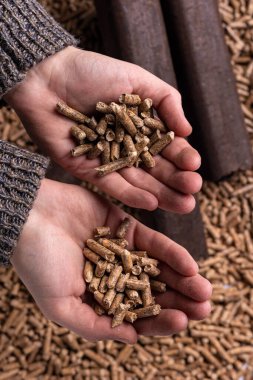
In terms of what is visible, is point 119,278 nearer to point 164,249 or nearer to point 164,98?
point 164,249

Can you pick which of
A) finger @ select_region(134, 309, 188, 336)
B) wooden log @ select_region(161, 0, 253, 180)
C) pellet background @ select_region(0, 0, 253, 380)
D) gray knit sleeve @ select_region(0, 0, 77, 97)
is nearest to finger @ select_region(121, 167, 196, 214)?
finger @ select_region(134, 309, 188, 336)

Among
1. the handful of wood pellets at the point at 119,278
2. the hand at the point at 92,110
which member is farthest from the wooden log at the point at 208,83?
the handful of wood pellets at the point at 119,278

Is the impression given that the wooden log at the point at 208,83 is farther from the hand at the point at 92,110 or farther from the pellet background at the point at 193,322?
the hand at the point at 92,110

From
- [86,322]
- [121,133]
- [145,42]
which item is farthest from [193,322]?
[145,42]

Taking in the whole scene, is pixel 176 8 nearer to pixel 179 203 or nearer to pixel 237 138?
pixel 237 138

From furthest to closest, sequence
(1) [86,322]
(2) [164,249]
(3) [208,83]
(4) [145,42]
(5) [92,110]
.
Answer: (3) [208,83] → (4) [145,42] → (5) [92,110] → (2) [164,249] → (1) [86,322]

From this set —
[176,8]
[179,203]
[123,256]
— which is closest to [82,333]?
[123,256]
